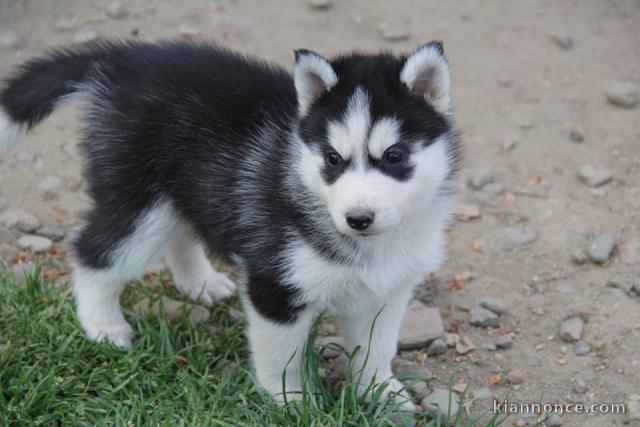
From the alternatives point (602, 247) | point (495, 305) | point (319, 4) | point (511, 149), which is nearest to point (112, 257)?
point (495, 305)

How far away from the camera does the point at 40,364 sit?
5.41m

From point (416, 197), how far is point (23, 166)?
160 inches

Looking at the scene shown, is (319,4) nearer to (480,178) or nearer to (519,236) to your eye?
(480,178)

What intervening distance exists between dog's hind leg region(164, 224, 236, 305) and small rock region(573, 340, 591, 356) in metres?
2.34

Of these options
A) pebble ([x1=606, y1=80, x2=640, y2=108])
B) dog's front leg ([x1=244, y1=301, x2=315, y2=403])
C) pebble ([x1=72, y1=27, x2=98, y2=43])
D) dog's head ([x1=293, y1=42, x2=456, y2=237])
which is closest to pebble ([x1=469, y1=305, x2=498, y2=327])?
dog's front leg ([x1=244, y1=301, x2=315, y2=403])

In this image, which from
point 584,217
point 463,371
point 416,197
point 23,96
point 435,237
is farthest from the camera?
point 584,217

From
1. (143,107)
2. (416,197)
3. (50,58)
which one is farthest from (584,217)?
(50,58)

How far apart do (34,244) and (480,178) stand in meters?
3.48

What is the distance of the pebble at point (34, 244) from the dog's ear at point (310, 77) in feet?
8.88

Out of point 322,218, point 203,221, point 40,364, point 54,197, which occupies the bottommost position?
point 54,197

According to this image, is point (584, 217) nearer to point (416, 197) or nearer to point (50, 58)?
point (416, 197)

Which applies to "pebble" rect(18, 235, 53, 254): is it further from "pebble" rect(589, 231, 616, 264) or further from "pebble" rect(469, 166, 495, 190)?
"pebble" rect(589, 231, 616, 264)

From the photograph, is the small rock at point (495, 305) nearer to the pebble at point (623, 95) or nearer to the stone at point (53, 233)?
the pebble at point (623, 95)

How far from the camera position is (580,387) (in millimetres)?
5574
